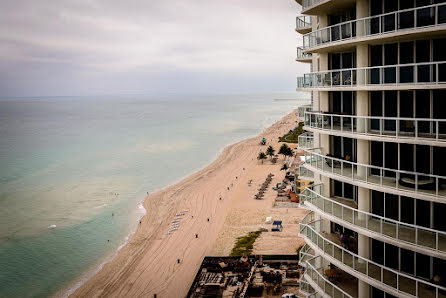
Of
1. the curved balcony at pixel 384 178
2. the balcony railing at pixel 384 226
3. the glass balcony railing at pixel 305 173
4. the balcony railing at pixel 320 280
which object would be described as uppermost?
the curved balcony at pixel 384 178

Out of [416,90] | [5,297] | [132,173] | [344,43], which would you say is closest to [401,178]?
[416,90]

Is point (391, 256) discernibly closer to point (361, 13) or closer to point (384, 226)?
point (384, 226)

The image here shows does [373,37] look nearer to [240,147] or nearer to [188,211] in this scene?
[188,211]

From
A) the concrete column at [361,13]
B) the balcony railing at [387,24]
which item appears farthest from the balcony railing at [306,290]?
the concrete column at [361,13]

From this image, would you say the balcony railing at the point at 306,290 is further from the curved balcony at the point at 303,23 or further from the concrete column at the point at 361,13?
the curved balcony at the point at 303,23

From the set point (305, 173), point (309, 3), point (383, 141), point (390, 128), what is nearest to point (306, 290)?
point (305, 173)

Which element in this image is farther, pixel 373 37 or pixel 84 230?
pixel 84 230
